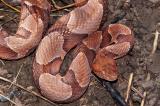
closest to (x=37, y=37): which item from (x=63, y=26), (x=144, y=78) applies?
(x=63, y=26)

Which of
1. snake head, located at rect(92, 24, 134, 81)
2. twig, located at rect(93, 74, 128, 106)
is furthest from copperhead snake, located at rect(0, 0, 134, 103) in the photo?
twig, located at rect(93, 74, 128, 106)

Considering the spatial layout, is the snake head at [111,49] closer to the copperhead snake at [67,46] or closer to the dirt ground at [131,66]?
the copperhead snake at [67,46]

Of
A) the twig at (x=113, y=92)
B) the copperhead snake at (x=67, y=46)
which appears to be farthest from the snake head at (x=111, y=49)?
the twig at (x=113, y=92)

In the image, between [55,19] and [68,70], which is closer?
[68,70]

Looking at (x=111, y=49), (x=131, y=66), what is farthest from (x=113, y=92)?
(x=111, y=49)

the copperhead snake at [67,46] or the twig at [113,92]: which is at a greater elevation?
the copperhead snake at [67,46]

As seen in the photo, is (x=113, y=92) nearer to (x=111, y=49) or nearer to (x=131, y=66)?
(x=131, y=66)

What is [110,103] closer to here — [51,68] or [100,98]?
[100,98]
